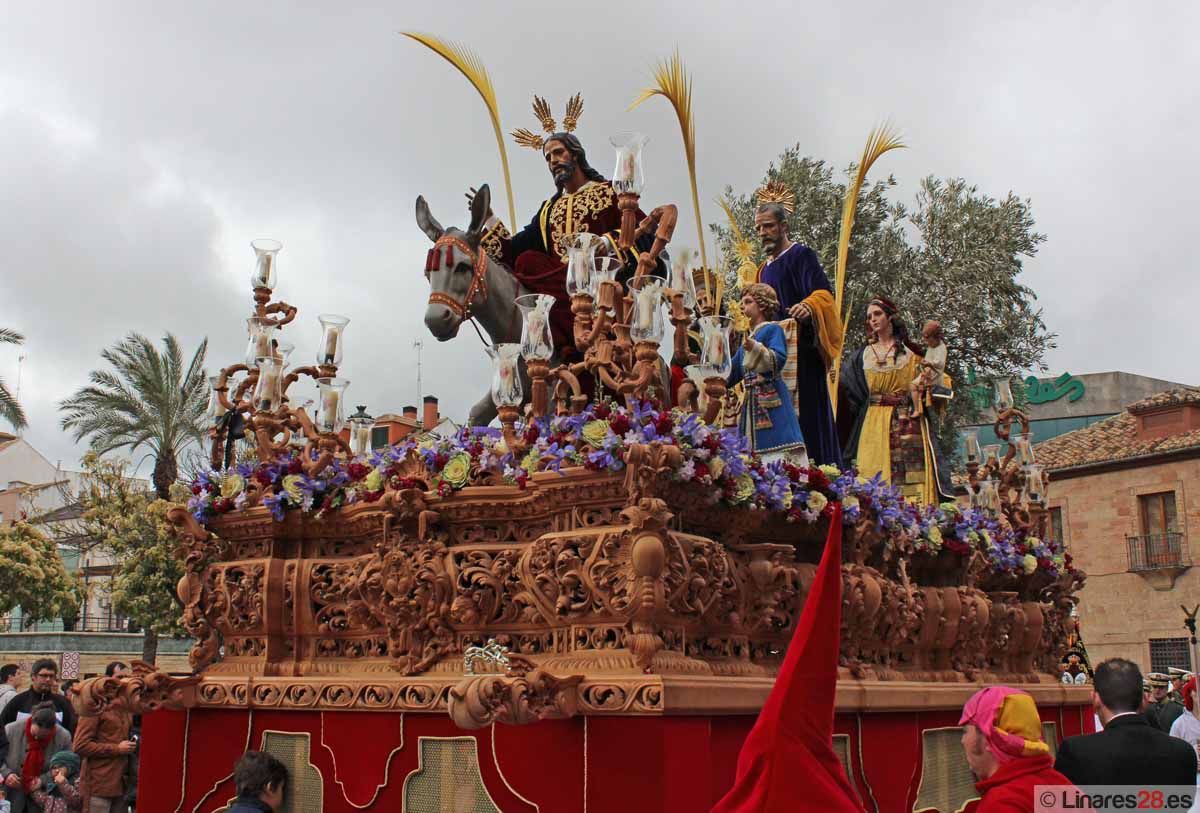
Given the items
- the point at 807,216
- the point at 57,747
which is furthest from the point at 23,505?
the point at 57,747

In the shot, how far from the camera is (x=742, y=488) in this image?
612 cm

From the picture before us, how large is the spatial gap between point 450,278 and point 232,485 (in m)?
1.88

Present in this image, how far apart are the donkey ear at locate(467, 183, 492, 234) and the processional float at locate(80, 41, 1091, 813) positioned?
324 millimetres

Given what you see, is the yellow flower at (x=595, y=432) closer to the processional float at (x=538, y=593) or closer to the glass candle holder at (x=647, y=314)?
the processional float at (x=538, y=593)

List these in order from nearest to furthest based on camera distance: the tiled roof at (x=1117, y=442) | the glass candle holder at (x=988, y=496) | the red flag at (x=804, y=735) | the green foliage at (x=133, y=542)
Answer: the red flag at (x=804, y=735), the glass candle holder at (x=988, y=496), the green foliage at (x=133, y=542), the tiled roof at (x=1117, y=442)

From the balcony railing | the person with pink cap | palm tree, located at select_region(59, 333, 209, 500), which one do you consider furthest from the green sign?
the person with pink cap

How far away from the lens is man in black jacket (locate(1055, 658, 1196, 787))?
4820mm

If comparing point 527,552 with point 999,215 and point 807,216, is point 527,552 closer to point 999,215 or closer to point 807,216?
point 807,216

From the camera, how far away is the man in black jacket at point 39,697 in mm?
9773

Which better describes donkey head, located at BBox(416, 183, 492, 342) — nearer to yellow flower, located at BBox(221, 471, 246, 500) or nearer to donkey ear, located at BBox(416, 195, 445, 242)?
donkey ear, located at BBox(416, 195, 445, 242)

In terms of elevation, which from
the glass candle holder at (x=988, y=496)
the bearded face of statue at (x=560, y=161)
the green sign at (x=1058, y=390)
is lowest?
the glass candle holder at (x=988, y=496)

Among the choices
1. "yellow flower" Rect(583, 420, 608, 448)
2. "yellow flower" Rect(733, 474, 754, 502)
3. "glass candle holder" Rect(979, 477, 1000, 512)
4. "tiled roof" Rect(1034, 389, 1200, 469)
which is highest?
"tiled roof" Rect(1034, 389, 1200, 469)

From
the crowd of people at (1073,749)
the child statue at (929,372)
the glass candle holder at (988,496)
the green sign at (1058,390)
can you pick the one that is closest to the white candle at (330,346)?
the crowd of people at (1073,749)

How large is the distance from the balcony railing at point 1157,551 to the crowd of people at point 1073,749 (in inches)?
1028
